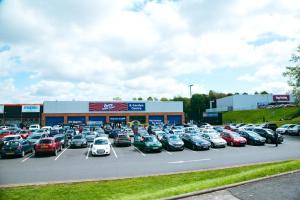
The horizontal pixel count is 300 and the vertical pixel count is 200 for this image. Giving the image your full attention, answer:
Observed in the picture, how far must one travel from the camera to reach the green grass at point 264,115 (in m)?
74.8

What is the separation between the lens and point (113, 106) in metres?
64.2

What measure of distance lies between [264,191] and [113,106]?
55902 millimetres

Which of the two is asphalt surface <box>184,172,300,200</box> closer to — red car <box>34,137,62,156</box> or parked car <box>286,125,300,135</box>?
red car <box>34,137,62,156</box>

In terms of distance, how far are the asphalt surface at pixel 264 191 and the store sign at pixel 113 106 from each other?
54.6 meters

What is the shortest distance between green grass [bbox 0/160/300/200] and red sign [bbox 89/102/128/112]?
50.6 meters

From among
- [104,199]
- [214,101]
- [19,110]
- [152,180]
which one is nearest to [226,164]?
[152,180]

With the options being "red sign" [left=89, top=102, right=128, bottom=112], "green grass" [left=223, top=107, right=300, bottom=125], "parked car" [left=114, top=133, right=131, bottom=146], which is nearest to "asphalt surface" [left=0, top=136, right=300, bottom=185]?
"parked car" [left=114, top=133, right=131, bottom=146]

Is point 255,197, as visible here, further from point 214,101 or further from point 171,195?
point 214,101

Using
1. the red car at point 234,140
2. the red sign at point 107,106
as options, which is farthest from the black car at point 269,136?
the red sign at point 107,106

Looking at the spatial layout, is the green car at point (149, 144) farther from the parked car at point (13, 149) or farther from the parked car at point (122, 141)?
the parked car at point (13, 149)

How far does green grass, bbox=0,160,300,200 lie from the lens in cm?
1024

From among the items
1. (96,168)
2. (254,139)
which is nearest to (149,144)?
(96,168)

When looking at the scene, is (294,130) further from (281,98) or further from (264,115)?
(281,98)

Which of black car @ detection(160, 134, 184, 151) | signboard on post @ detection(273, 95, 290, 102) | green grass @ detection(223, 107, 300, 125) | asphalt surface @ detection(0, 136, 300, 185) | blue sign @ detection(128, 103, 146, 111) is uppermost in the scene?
signboard on post @ detection(273, 95, 290, 102)
